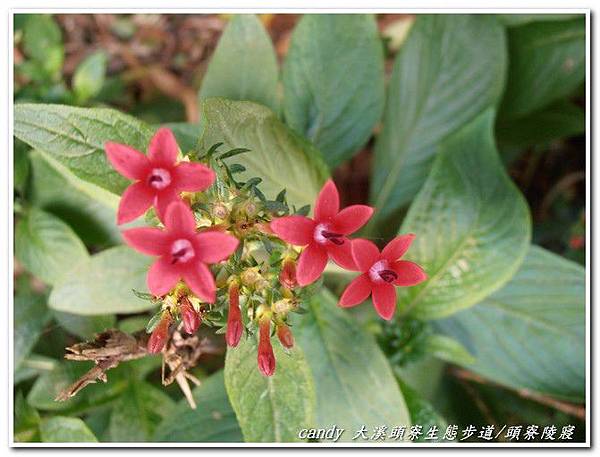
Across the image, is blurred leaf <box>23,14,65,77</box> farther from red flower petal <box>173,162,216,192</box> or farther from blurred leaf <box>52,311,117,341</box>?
red flower petal <box>173,162,216,192</box>

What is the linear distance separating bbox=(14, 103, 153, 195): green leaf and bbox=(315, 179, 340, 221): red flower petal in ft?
1.09

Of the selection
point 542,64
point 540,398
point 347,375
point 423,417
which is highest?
point 542,64

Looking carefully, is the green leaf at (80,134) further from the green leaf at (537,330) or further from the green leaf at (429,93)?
the green leaf at (537,330)

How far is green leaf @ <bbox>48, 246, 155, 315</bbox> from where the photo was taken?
1.36 m

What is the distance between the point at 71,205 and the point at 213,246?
34.4 inches

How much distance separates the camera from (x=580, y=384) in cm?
153

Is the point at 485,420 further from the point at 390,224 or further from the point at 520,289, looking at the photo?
the point at 390,224

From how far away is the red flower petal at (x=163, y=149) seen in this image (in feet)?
2.77

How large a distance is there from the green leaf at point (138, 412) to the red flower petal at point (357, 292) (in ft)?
2.52

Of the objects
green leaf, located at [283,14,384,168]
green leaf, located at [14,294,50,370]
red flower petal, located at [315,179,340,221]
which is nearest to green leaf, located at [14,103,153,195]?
red flower petal, located at [315,179,340,221]

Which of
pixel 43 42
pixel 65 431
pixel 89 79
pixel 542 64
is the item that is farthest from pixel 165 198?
pixel 542 64

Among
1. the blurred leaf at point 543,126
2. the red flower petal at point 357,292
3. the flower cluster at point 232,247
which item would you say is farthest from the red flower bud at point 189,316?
the blurred leaf at point 543,126

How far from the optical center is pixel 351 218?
2.92ft

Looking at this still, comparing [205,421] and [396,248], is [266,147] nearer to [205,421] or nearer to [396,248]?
[396,248]
